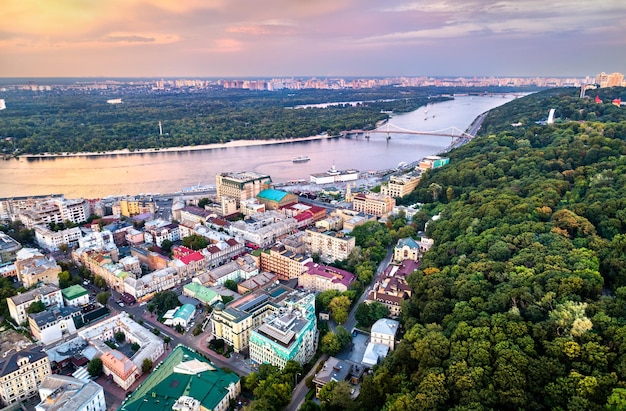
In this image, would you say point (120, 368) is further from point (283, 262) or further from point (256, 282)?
point (283, 262)

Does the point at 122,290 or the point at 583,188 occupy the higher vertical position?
the point at 583,188

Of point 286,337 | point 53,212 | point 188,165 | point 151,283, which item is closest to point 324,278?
point 286,337

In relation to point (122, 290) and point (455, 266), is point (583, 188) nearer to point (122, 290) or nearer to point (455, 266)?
point (455, 266)

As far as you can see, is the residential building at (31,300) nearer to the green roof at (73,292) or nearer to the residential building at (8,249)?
the green roof at (73,292)

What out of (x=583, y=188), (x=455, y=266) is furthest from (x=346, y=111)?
(x=455, y=266)

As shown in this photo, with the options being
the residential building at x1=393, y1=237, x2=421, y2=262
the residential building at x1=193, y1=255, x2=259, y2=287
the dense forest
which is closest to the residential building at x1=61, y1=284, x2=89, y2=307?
the residential building at x1=193, y1=255, x2=259, y2=287

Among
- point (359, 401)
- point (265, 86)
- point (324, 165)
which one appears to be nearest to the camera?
point (359, 401)
